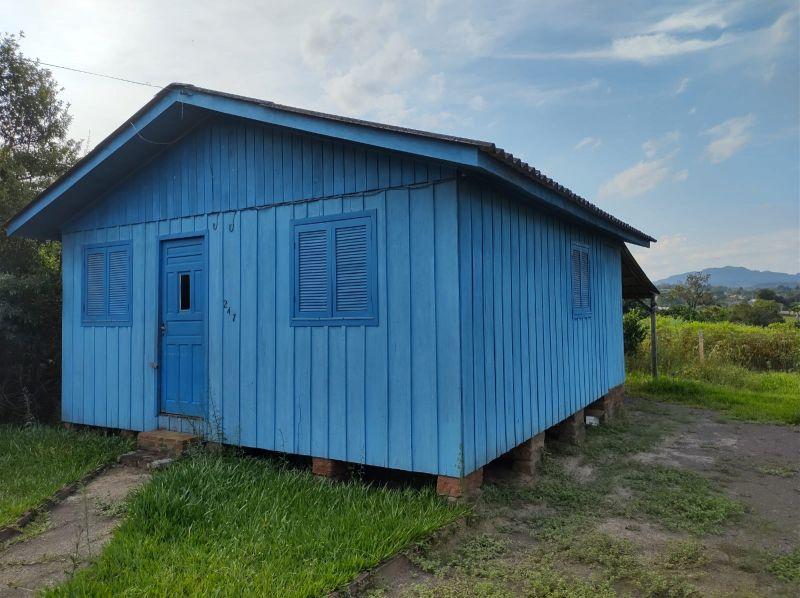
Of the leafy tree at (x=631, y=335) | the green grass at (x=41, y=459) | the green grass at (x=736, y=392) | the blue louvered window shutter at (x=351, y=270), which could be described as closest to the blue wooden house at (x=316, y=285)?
the blue louvered window shutter at (x=351, y=270)

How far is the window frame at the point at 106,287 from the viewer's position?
6.61 metres

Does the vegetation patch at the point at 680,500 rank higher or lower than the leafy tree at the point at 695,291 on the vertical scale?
lower

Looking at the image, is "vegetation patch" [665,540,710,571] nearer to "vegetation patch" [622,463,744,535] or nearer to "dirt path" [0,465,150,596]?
"vegetation patch" [622,463,744,535]

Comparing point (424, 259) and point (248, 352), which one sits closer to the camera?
point (424, 259)

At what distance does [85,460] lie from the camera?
574cm

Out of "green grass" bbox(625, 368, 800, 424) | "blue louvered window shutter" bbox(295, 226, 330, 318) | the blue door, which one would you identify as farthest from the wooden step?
"green grass" bbox(625, 368, 800, 424)

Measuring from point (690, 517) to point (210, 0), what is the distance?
296 inches

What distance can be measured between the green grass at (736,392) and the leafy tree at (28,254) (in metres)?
11.1

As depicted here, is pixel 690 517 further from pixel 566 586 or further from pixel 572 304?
pixel 572 304

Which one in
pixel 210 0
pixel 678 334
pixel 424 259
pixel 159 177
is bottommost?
pixel 678 334

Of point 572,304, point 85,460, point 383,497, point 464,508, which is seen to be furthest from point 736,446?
point 85,460

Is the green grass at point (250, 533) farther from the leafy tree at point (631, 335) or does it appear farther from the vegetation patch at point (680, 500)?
the leafy tree at point (631, 335)

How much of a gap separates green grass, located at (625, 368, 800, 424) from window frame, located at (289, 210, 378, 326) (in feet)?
25.2

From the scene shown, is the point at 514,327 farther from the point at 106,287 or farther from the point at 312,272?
the point at 106,287
